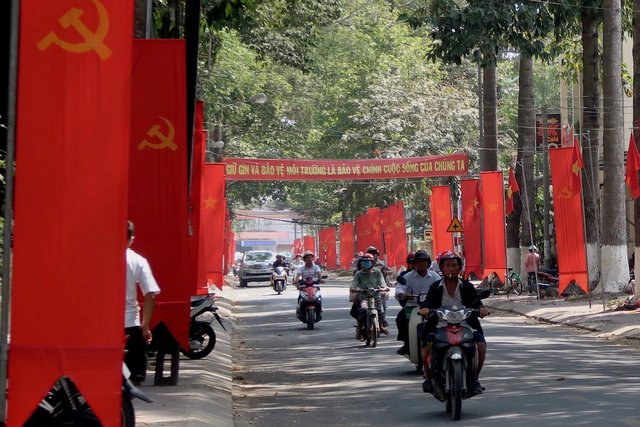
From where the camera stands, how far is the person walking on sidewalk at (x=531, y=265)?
1576 inches

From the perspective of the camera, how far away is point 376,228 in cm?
6375

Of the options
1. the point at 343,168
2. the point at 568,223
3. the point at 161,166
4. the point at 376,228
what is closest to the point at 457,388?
the point at 161,166

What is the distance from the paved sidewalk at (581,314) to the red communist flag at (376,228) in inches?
855

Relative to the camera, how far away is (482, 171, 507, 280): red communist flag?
3700 centimetres

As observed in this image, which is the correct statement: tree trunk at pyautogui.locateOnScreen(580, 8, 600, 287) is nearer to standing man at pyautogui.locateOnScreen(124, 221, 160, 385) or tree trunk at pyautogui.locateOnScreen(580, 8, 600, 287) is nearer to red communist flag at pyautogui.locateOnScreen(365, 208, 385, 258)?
standing man at pyautogui.locateOnScreen(124, 221, 160, 385)

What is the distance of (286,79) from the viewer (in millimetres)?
65688

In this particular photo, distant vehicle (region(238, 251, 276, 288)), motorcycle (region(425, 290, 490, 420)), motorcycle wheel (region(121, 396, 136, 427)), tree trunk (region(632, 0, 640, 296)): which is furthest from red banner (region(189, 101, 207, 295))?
distant vehicle (region(238, 251, 276, 288))

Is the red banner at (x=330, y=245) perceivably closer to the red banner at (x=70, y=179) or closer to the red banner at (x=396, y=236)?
the red banner at (x=396, y=236)

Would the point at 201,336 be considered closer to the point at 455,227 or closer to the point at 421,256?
the point at 421,256

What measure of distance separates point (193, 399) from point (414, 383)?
335cm

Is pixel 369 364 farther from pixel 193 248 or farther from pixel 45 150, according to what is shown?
pixel 45 150

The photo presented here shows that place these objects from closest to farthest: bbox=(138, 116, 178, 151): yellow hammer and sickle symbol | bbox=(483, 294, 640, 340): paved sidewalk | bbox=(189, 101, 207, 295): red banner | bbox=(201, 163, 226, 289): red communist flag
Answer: bbox=(138, 116, 178, 151): yellow hammer and sickle symbol
bbox=(189, 101, 207, 295): red banner
bbox=(483, 294, 640, 340): paved sidewalk
bbox=(201, 163, 226, 289): red communist flag

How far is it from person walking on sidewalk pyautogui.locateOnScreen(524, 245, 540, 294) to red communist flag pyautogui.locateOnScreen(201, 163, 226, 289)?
47.8 ft

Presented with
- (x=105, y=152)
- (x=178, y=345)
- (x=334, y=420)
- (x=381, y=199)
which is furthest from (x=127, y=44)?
(x=381, y=199)
